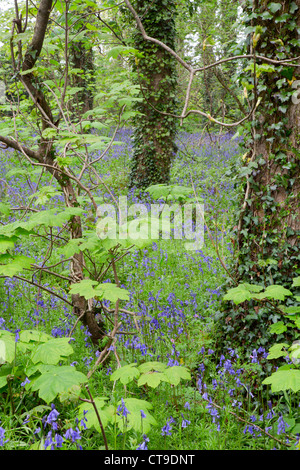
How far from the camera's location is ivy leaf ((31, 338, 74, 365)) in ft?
5.61

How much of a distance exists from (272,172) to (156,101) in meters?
5.27

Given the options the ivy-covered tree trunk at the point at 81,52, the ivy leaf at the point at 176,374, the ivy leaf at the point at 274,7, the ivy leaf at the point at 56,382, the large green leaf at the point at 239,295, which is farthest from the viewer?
the ivy-covered tree trunk at the point at 81,52

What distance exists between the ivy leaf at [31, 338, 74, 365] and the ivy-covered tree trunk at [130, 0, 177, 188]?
19.7 feet

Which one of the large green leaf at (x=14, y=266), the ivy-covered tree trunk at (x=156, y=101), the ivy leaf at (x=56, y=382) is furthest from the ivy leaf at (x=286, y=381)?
the ivy-covered tree trunk at (x=156, y=101)

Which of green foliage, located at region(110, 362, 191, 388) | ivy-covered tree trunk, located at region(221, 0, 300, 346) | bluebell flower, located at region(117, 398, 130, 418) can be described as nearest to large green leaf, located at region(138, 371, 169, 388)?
green foliage, located at region(110, 362, 191, 388)

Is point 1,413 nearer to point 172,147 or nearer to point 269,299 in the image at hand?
point 269,299

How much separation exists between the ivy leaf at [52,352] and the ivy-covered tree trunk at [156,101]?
602 centimetres

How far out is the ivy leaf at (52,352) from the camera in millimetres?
1711

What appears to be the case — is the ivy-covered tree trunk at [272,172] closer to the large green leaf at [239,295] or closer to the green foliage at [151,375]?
the large green leaf at [239,295]

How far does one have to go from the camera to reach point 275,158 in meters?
2.63

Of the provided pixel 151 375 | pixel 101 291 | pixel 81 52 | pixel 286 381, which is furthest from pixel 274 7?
pixel 81 52

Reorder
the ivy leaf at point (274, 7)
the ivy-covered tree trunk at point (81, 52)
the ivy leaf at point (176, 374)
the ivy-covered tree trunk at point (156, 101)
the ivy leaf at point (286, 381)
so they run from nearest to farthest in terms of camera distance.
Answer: the ivy leaf at point (286, 381)
the ivy leaf at point (176, 374)
the ivy leaf at point (274, 7)
the ivy-covered tree trunk at point (81, 52)
the ivy-covered tree trunk at point (156, 101)
